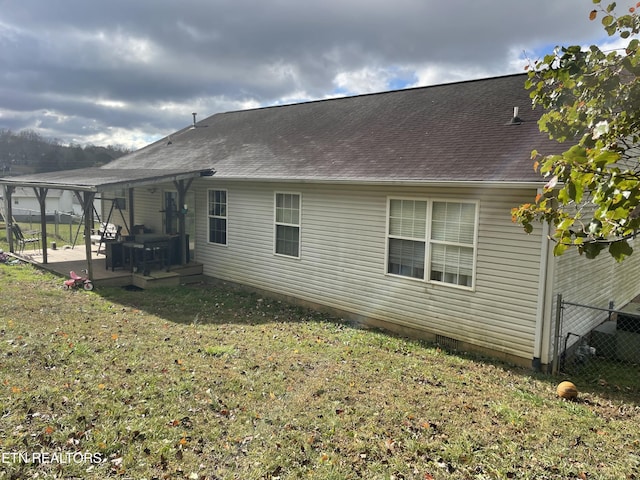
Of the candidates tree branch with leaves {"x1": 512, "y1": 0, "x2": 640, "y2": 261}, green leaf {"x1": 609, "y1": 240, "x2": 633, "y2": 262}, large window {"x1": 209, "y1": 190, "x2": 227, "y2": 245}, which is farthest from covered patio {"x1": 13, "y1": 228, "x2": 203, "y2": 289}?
green leaf {"x1": 609, "y1": 240, "x2": 633, "y2": 262}

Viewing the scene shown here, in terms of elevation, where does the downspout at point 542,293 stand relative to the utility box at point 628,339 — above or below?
above

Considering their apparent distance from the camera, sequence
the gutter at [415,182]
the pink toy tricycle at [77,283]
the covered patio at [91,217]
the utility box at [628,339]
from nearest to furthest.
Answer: the gutter at [415,182] → the utility box at [628,339] → the covered patio at [91,217] → the pink toy tricycle at [77,283]

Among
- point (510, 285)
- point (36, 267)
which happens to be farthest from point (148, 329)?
point (36, 267)

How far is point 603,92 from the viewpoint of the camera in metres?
3.24

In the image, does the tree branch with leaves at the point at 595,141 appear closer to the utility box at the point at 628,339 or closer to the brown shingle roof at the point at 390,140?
the brown shingle roof at the point at 390,140

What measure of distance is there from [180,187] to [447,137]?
23.4ft

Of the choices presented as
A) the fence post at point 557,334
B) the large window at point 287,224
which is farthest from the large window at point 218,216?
the fence post at point 557,334

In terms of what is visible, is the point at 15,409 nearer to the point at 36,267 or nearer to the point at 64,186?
the point at 64,186

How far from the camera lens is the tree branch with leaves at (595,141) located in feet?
7.41

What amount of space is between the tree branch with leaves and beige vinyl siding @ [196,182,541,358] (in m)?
3.22

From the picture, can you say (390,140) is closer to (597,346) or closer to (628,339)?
(597,346)

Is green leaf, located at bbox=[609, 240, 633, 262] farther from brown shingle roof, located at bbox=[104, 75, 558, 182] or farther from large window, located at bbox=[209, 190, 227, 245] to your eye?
large window, located at bbox=[209, 190, 227, 245]

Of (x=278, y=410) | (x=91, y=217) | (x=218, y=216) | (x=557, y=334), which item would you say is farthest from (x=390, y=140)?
(x=91, y=217)

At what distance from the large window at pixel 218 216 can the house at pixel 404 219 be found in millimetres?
40
